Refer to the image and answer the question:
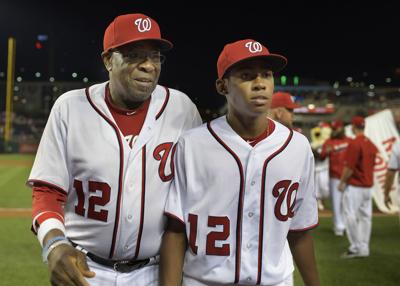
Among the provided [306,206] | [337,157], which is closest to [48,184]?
[306,206]

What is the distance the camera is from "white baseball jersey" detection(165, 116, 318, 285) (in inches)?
88.7

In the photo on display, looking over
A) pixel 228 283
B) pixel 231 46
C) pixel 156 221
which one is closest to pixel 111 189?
pixel 156 221

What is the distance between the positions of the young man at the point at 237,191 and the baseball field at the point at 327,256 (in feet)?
12.4

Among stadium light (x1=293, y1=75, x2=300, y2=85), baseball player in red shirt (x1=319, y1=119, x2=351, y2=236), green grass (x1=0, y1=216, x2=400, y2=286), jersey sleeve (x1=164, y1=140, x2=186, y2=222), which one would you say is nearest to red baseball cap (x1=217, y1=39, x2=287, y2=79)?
jersey sleeve (x1=164, y1=140, x2=186, y2=222)

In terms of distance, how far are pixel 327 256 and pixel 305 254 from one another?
524 cm

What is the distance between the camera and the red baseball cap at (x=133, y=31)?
240 cm

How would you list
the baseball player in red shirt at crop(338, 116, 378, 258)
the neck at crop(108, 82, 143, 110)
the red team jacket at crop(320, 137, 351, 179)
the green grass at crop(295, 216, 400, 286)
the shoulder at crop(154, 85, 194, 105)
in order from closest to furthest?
the neck at crop(108, 82, 143, 110) < the shoulder at crop(154, 85, 194, 105) < the green grass at crop(295, 216, 400, 286) < the baseball player in red shirt at crop(338, 116, 378, 258) < the red team jacket at crop(320, 137, 351, 179)

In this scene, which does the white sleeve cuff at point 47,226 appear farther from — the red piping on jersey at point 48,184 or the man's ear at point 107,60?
the man's ear at point 107,60

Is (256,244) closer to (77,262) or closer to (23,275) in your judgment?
(77,262)

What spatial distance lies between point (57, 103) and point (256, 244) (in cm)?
111

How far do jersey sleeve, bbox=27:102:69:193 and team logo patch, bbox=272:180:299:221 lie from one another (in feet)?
3.00

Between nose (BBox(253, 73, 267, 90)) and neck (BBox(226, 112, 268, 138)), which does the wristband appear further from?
nose (BBox(253, 73, 267, 90))

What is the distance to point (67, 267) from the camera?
6.37 feet

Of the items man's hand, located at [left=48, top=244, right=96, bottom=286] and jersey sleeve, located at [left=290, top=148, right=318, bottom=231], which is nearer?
man's hand, located at [left=48, top=244, right=96, bottom=286]
